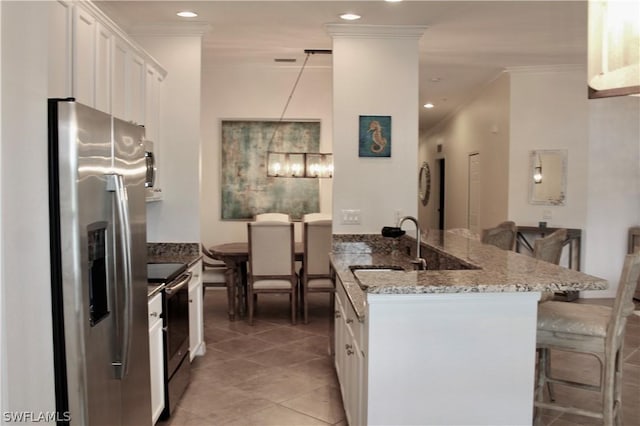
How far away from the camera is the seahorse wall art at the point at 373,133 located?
4.54 metres

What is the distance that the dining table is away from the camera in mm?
5594

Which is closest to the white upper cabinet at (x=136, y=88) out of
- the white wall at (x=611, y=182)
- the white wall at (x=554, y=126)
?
the white wall at (x=554, y=126)

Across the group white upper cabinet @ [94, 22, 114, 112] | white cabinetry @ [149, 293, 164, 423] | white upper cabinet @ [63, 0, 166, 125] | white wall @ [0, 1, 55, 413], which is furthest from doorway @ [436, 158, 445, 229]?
white wall @ [0, 1, 55, 413]

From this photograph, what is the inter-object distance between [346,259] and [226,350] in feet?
4.69

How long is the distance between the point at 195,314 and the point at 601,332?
2848mm

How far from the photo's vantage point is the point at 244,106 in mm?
6891

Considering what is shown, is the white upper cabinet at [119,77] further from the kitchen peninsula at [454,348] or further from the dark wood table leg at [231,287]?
the dark wood table leg at [231,287]

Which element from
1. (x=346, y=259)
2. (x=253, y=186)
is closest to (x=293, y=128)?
(x=253, y=186)

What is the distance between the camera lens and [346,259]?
404cm

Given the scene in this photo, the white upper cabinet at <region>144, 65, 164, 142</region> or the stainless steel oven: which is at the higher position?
the white upper cabinet at <region>144, 65, 164, 142</region>

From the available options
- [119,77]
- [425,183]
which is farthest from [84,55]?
[425,183]

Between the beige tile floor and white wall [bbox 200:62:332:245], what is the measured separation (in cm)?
172

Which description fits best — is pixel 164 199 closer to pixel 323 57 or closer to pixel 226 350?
pixel 226 350

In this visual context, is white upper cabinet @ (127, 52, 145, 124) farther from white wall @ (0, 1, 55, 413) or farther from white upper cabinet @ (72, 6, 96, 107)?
white wall @ (0, 1, 55, 413)
